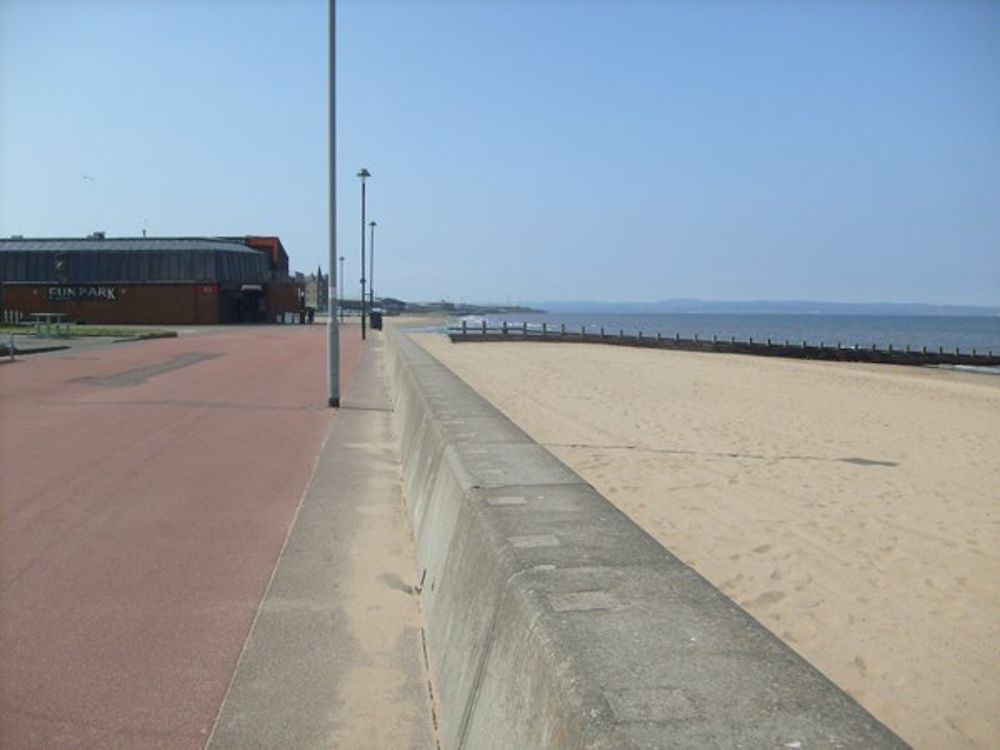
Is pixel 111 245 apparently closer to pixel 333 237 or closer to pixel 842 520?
pixel 333 237

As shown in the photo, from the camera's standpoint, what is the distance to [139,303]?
208 feet

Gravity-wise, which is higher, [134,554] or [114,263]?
[114,263]

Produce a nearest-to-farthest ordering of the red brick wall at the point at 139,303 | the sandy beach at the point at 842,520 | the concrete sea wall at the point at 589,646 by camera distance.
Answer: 1. the concrete sea wall at the point at 589,646
2. the sandy beach at the point at 842,520
3. the red brick wall at the point at 139,303

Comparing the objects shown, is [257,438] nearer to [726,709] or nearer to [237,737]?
[237,737]

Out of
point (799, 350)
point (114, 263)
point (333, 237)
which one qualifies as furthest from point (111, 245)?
point (333, 237)

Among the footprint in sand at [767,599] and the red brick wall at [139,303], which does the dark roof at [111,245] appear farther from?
the footprint in sand at [767,599]

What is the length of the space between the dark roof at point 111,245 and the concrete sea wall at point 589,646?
6602cm

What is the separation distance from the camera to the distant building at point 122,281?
208 ft

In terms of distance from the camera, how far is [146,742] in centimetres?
338

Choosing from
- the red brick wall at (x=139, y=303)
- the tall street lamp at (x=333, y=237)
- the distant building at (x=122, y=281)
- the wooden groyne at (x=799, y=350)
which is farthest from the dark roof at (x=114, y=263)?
the tall street lamp at (x=333, y=237)

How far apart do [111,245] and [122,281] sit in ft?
15.2

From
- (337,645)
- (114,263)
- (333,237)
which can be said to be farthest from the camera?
(114,263)

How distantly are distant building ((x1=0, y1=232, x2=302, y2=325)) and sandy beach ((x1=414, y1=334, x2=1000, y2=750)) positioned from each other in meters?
51.5

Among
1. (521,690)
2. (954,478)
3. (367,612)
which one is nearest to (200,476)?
(367,612)
